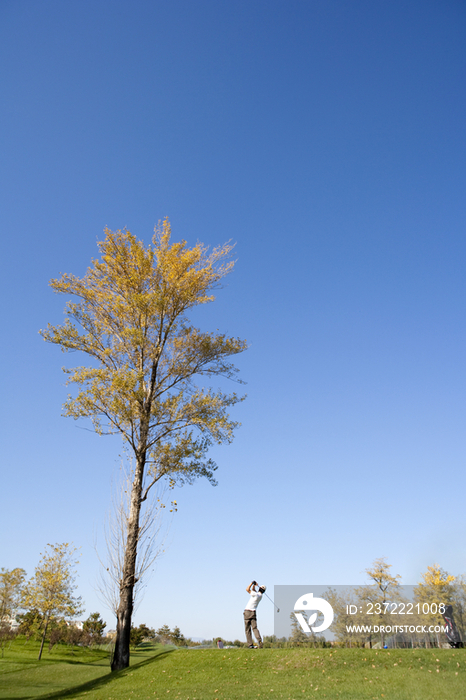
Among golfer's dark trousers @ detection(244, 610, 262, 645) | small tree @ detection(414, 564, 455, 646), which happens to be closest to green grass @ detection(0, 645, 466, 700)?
golfer's dark trousers @ detection(244, 610, 262, 645)

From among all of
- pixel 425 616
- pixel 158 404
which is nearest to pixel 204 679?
pixel 158 404

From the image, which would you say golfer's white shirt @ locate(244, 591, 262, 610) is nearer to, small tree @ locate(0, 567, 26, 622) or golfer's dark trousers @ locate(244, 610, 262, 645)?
golfer's dark trousers @ locate(244, 610, 262, 645)

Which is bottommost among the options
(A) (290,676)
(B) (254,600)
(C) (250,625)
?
(A) (290,676)

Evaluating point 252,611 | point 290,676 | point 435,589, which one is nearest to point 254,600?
point 252,611

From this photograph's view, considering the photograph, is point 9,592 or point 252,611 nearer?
point 252,611

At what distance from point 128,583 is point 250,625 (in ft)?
11.7

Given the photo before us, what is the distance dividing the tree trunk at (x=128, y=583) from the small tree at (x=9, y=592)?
27737 millimetres

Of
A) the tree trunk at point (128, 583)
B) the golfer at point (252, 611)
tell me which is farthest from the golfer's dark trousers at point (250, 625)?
the tree trunk at point (128, 583)

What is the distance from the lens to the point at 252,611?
10.8 metres

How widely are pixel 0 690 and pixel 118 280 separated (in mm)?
14642

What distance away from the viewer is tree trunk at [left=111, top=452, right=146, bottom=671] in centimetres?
1109

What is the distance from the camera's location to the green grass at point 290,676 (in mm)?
7801

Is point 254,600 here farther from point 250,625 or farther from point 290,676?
point 290,676

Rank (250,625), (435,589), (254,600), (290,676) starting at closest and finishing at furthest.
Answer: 1. (290,676)
2. (254,600)
3. (250,625)
4. (435,589)
